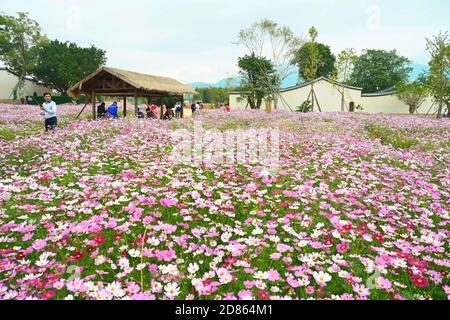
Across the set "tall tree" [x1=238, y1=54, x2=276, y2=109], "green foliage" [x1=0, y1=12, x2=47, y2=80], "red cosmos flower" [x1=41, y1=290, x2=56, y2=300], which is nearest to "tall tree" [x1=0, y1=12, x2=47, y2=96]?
"green foliage" [x1=0, y1=12, x2=47, y2=80]

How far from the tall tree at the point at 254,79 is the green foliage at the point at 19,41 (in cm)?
3387

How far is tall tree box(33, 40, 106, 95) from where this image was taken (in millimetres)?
54906

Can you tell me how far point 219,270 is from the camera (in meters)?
2.86

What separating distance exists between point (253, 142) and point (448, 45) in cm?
2651

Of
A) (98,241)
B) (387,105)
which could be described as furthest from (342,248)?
(387,105)

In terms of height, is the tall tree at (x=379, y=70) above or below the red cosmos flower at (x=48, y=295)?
above

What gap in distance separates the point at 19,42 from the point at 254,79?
39.1 m

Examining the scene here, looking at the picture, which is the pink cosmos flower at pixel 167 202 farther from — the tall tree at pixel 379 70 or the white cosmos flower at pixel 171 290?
the tall tree at pixel 379 70

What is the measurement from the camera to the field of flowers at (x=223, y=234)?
279cm

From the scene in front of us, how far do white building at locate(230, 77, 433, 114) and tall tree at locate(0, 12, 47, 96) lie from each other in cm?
4164

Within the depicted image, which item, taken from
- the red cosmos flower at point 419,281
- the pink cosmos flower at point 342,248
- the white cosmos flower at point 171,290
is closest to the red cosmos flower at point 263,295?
the white cosmos flower at point 171,290

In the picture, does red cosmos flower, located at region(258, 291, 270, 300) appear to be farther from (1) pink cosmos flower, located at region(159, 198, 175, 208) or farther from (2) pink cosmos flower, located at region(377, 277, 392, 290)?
(1) pink cosmos flower, located at region(159, 198, 175, 208)

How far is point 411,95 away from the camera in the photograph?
4053 centimetres
